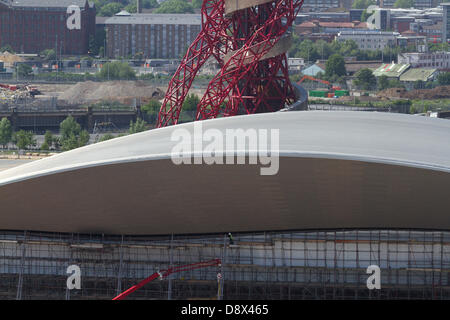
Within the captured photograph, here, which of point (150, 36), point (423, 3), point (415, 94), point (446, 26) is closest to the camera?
point (415, 94)

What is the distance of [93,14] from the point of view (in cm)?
10056

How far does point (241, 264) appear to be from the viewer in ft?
59.4

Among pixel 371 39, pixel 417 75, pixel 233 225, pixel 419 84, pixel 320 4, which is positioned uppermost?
pixel 320 4

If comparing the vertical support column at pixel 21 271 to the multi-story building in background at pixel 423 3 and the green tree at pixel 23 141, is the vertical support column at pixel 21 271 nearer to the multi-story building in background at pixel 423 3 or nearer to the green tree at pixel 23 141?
the green tree at pixel 23 141

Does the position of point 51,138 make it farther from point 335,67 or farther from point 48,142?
point 335,67

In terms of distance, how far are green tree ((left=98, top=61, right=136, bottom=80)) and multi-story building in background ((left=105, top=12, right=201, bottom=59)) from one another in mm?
19731

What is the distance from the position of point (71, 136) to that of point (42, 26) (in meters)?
53.1

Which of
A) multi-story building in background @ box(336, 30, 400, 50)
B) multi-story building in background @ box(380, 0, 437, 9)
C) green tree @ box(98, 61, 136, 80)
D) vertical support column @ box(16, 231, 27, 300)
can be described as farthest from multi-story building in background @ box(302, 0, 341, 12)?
vertical support column @ box(16, 231, 27, 300)

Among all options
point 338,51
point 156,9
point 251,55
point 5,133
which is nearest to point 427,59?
point 338,51

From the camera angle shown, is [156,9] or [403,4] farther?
[403,4]

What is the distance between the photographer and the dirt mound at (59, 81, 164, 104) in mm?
65312

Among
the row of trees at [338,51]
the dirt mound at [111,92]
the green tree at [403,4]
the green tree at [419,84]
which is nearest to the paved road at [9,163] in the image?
the dirt mound at [111,92]

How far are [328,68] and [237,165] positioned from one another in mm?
64671
